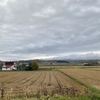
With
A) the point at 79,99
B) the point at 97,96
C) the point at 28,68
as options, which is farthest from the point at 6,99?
the point at 28,68

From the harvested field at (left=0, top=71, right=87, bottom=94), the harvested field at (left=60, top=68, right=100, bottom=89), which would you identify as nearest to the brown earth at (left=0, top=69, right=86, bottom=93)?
the harvested field at (left=0, top=71, right=87, bottom=94)

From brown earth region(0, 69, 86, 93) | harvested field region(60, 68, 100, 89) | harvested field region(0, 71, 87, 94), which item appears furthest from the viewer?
harvested field region(60, 68, 100, 89)

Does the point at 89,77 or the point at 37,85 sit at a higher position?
the point at 37,85

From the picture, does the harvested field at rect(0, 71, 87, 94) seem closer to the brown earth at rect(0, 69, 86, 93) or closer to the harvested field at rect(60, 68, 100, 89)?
the brown earth at rect(0, 69, 86, 93)

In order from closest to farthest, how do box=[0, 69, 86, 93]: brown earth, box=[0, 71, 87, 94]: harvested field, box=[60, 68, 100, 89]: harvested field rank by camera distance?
box=[0, 71, 87, 94]: harvested field < box=[0, 69, 86, 93]: brown earth < box=[60, 68, 100, 89]: harvested field

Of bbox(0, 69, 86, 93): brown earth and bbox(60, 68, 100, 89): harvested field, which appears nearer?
bbox(0, 69, 86, 93): brown earth

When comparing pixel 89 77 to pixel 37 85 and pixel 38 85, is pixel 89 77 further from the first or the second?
pixel 37 85

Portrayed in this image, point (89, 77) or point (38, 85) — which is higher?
point (38, 85)

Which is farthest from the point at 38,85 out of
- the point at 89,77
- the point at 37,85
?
the point at 89,77

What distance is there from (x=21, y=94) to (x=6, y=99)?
2.48 metres

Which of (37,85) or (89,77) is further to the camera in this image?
(89,77)

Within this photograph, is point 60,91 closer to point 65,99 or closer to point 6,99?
point 65,99

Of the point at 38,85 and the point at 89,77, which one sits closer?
the point at 38,85

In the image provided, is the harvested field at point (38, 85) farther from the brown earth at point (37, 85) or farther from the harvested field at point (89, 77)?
the harvested field at point (89, 77)
